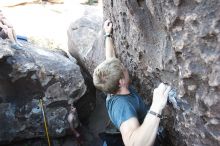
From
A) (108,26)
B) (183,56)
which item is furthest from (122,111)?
(108,26)

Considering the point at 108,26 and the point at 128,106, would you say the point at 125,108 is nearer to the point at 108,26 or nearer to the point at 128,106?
the point at 128,106

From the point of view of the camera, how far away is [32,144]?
611 cm

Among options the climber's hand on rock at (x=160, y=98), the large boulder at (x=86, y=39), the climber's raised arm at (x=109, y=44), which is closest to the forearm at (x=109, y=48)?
the climber's raised arm at (x=109, y=44)

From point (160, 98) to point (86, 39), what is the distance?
4.14m

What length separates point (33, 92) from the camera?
5.84 m

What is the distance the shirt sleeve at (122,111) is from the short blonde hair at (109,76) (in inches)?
6.0

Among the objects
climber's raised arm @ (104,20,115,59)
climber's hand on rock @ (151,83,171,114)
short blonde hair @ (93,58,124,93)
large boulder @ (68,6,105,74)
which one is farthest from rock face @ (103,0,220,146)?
large boulder @ (68,6,105,74)

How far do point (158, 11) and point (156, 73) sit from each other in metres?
0.69

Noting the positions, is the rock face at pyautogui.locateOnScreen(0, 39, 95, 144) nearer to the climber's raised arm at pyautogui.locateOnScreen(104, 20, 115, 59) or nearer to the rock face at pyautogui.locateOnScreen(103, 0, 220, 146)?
the climber's raised arm at pyautogui.locateOnScreen(104, 20, 115, 59)

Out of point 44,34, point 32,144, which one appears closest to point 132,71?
point 32,144

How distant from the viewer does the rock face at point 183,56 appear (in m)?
2.53

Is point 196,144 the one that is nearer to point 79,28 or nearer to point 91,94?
point 91,94

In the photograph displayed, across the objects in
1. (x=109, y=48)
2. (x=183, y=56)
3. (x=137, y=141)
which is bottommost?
(x=137, y=141)

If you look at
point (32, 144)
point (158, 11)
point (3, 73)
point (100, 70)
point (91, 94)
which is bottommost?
point (32, 144)
